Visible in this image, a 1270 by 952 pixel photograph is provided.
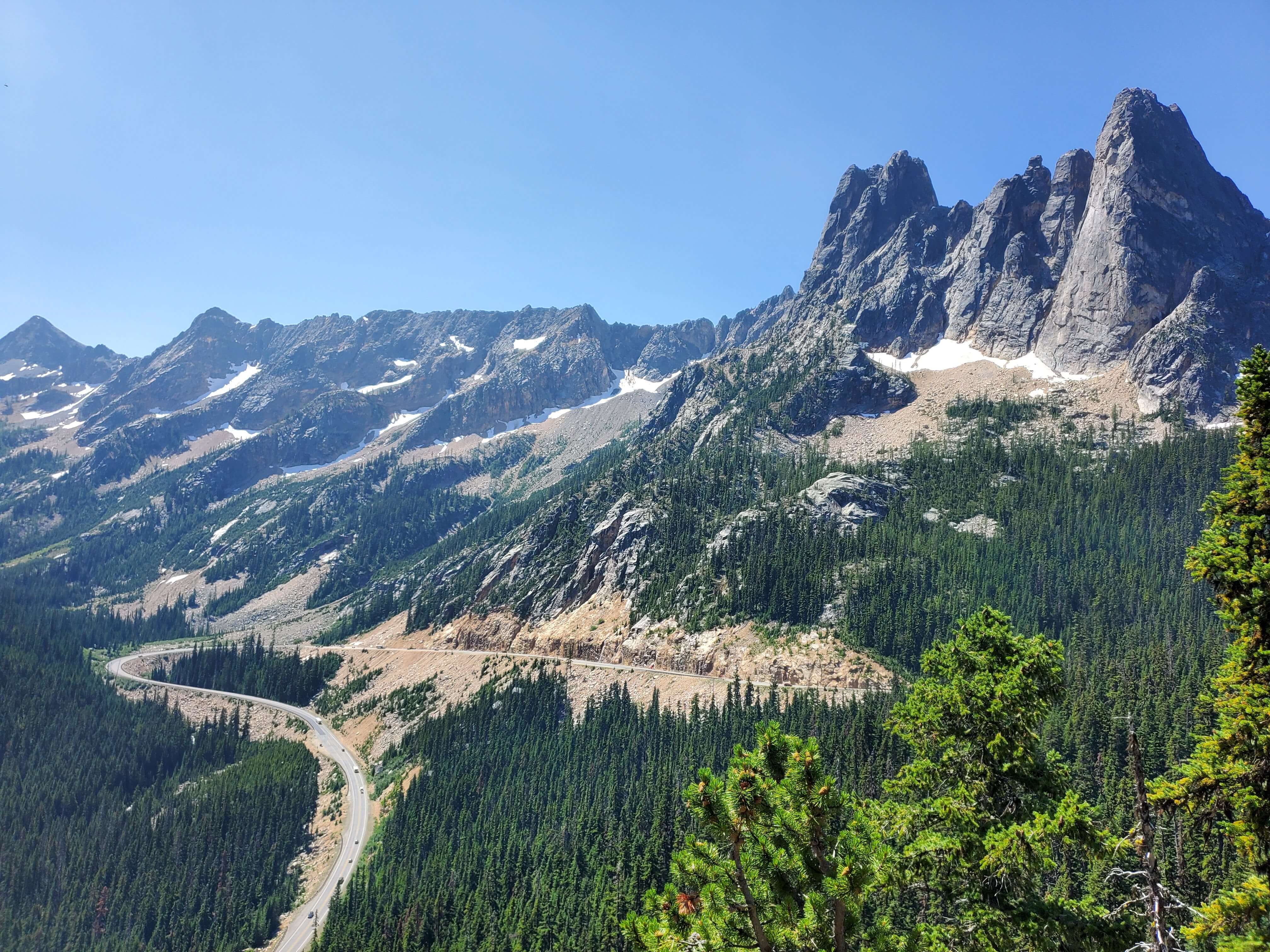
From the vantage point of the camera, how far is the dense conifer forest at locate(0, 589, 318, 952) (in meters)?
92.3

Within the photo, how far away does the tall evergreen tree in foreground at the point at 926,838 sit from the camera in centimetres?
1171

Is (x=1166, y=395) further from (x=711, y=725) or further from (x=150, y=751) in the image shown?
(x=150, y=751)

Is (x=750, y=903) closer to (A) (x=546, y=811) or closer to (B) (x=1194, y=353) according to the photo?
(A) (x=546, y=811)

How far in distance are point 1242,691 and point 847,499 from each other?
138144mm

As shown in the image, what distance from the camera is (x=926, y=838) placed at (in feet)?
44.9

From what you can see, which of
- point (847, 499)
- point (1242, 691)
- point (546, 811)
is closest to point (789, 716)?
point (546, 811)

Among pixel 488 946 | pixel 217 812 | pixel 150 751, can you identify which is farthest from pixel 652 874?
pixel 150 751

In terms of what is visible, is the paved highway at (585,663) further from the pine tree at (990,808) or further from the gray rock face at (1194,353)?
the gray rock face at (1194,353)

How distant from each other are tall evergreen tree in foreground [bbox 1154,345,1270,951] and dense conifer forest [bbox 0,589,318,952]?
344 ft

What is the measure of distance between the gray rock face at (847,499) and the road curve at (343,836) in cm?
10689

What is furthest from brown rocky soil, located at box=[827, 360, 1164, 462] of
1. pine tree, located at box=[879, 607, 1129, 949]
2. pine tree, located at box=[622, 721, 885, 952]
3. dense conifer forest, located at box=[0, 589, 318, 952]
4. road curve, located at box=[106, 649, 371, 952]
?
pine tree, located at box=[622, 721, 885, 952]

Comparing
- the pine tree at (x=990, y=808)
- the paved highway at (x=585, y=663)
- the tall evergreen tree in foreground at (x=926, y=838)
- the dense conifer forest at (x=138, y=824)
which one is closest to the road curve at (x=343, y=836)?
the dense conifer forest at (x=138, y=824)

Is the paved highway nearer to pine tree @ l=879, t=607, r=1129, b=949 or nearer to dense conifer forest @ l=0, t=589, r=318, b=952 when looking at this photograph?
dense conifer forest @ l=0, t=589, r=318, b=952

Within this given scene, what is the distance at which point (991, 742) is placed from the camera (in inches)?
543
